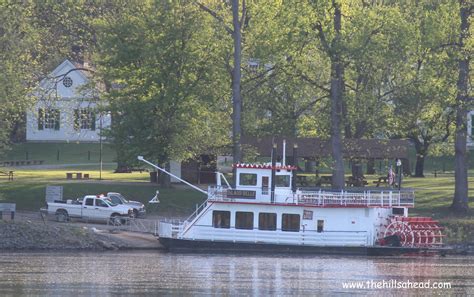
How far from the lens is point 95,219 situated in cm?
6144

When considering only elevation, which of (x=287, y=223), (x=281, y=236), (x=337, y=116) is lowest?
(x=281, y=236)

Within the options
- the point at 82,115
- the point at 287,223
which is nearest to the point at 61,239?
the point at 287,223

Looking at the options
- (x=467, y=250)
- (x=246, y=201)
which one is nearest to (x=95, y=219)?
(x=246, y=201)

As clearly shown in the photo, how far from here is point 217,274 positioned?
1877 inches

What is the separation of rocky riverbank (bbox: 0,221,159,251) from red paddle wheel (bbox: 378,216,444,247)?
11705 millimetres

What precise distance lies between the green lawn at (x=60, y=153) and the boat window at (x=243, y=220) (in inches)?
1550

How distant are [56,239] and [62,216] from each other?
5.52 meters

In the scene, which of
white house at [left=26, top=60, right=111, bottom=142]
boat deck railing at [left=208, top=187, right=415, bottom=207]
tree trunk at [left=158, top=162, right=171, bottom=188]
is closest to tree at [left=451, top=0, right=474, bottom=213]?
boat deck railing at [left=208, top=187, right=415, bottom=207]

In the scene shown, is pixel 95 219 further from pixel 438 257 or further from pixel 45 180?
pixel 438 257

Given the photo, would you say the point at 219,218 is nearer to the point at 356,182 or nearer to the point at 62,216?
the point at 62,216

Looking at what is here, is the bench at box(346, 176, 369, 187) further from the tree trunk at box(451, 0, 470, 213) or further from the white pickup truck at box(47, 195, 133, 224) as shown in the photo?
the white pickup truck at box(47, 195, 133, 224)

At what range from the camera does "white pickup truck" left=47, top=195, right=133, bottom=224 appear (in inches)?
2398

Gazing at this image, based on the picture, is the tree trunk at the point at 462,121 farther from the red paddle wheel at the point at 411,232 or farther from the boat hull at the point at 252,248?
the boat hull at the point at 252,248

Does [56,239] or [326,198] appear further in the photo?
[326,198]
